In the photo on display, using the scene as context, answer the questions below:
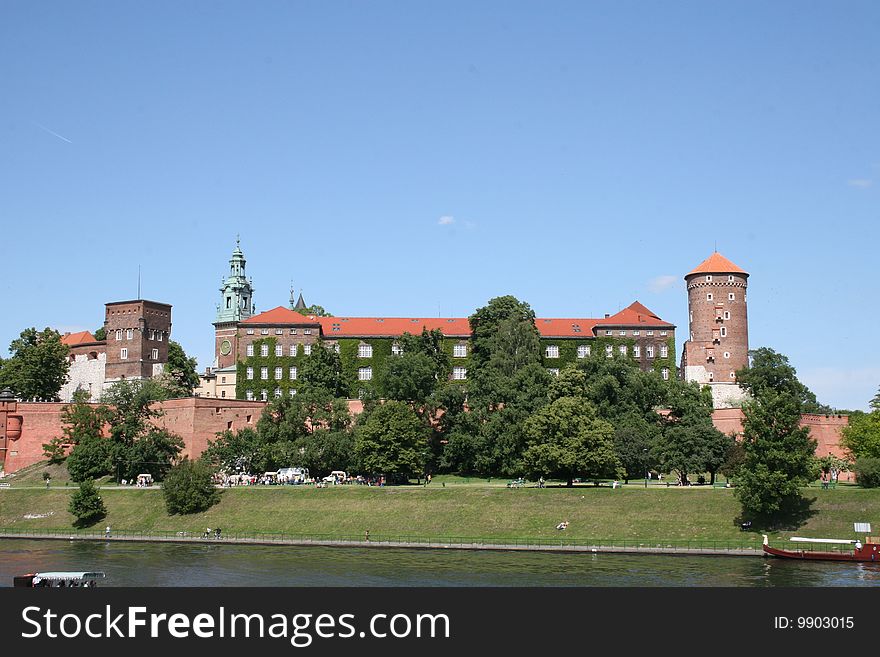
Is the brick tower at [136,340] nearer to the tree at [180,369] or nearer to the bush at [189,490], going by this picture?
the tree at [180,369]

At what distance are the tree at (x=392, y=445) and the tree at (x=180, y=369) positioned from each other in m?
26.0

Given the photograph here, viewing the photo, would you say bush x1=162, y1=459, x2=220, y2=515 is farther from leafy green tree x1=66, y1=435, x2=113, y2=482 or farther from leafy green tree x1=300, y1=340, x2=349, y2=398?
leafy green tree x1=300, y1=340, x2=349, y2=398

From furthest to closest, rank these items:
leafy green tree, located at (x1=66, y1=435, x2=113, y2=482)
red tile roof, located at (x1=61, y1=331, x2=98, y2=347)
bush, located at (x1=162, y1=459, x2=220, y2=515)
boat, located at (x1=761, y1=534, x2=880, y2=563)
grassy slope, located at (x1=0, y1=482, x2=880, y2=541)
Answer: red tile roof, located at (x1=61, y1=331, x2=98, y2=347)
leafy green tree, located at (x1=66, y1=435, x2=113, y2=482)
bush, located at (x1=162, y1=459, x2=220, y2=515)
grassy slope, located at (x1=0, y1=482, x2=880, y2=541)
boat, located at (x1=761, y1=534, x2=880, y2=563)

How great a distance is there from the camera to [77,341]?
10044cm

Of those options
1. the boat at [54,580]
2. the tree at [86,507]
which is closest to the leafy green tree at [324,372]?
the tree at [86,507]

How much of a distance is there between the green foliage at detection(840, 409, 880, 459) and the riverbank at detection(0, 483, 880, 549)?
7.10m

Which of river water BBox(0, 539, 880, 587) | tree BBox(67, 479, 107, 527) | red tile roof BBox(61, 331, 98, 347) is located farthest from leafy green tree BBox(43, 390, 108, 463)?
red tile roof BBox(61, 331, 98, 347)

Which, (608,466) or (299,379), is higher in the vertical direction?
(299,379)

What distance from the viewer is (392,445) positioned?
6200 centimetres

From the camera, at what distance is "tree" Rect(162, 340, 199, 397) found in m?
86.9

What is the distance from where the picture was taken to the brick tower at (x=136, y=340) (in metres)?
90.6
